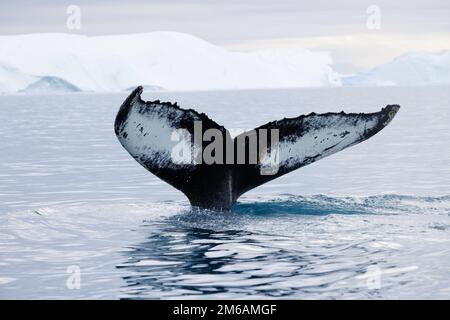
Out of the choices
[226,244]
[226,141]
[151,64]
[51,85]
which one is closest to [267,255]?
[226,244]

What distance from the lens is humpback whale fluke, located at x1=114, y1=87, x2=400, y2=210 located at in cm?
873

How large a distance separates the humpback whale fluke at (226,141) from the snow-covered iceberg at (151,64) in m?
106

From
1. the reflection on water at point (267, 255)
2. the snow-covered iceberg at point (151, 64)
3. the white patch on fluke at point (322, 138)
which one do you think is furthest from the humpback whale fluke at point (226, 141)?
the snow-covered iceberg at point (151, 64)

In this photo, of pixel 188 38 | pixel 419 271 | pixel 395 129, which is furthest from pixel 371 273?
pixel 188 38

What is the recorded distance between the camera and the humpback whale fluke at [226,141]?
8.73 m

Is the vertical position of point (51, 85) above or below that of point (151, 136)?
above

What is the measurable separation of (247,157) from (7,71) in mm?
108527

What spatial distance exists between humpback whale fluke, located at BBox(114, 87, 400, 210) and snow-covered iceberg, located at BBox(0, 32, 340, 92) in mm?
106112

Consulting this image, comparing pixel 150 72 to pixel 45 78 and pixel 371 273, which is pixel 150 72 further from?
pixel 371 273

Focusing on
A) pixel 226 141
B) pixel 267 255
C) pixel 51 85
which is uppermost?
pixel 51 85

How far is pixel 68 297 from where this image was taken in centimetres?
699

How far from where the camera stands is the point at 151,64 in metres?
148

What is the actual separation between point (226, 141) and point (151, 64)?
5525 inches

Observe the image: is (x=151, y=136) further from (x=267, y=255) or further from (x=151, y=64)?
(x=151, y=64)
